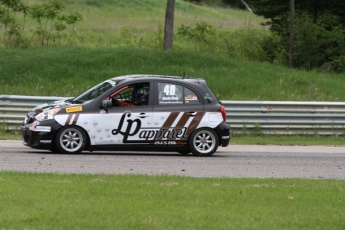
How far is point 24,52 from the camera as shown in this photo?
26.4 m

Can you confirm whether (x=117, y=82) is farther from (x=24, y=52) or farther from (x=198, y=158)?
(x=24, y=52)

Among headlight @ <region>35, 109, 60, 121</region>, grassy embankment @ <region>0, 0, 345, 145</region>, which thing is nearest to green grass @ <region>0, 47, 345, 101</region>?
grassy embankment @ <region>0, 0, 345, 145</region>

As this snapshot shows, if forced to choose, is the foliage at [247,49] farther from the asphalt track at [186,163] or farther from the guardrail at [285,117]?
the asphalt track at [186,163]

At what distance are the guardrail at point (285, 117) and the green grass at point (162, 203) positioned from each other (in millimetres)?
8924

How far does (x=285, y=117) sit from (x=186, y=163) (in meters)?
6.73

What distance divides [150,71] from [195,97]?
10.3m

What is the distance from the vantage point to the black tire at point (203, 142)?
48.3 feet

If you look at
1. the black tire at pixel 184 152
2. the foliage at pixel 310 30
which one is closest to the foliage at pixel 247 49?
the foliage at pixel 310 30

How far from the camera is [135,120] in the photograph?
47.3 ft

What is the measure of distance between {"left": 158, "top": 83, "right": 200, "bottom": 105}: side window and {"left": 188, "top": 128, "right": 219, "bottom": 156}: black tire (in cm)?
62

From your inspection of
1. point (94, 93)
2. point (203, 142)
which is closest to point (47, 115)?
point (94, 93)

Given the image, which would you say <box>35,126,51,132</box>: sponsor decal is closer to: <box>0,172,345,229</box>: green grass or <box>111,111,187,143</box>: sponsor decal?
<box>111,111,187,143</box>: sponsor decal

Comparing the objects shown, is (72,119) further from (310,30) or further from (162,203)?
(310,30)

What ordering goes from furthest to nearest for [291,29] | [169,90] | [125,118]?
1. [291,29]
2. [169,90]
3. [125,118]
